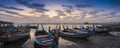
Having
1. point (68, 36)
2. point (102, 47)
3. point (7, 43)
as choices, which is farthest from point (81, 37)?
point (7, 43)

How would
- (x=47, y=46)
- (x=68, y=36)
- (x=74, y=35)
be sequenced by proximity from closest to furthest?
1. (x=47, y=46)
2. (x=74, y=35)
3. (x=68, y=36)

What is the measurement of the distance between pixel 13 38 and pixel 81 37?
1344 centimetres

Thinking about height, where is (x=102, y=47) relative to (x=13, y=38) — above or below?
below

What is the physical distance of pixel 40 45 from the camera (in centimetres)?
1109

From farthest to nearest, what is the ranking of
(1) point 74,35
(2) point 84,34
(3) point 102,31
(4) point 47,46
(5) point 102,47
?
(3) point 102,31, (1) point 74,35, (2) point 84,34, (5) point 102,47, (4) point 47,46

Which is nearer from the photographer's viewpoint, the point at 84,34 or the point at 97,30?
the point at 84,34

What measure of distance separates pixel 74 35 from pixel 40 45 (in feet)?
46.6

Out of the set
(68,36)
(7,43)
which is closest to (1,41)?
(7,43)

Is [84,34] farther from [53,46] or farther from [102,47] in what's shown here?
[53,46]

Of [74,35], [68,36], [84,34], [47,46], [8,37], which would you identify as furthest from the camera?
[68,36]

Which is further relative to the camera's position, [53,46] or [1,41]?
[1,41]

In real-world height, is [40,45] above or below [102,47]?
above

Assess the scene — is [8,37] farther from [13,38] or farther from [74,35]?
[74,35]

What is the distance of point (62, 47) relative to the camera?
15.6m
